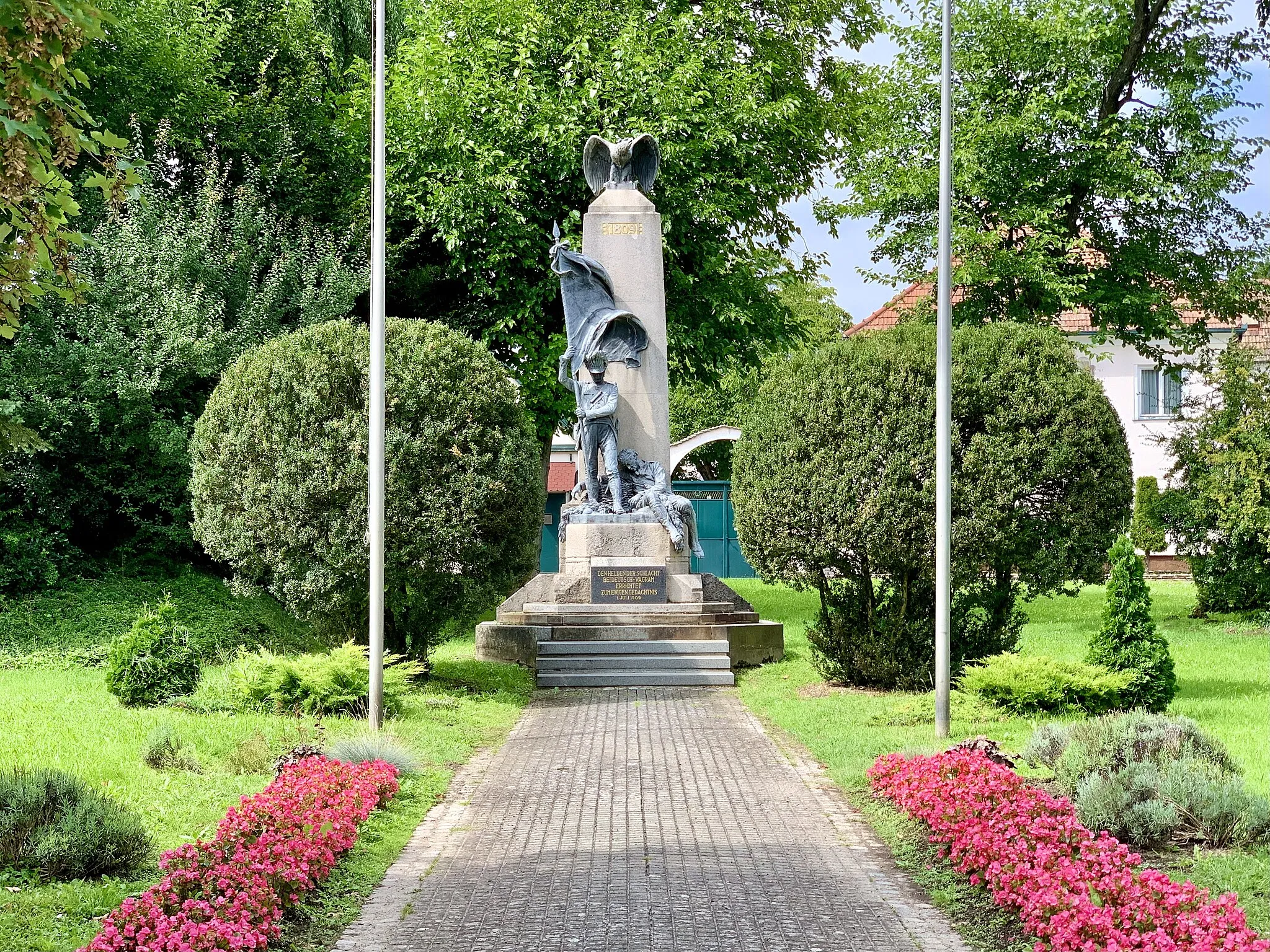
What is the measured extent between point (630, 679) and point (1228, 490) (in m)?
11.1

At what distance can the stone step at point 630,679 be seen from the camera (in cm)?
1561

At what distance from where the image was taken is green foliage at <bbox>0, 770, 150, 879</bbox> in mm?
7090

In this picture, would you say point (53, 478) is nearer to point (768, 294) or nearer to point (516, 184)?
point (516, 184)

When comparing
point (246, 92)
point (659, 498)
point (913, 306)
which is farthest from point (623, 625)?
point (913, 306)

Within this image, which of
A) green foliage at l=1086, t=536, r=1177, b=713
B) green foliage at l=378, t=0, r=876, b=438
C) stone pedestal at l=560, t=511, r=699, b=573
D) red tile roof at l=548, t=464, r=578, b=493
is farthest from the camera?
red tile roof at l=548, t=464, r=578, b=493

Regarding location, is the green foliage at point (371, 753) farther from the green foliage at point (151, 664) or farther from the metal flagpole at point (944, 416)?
the metal flagpole at point (944, 416)

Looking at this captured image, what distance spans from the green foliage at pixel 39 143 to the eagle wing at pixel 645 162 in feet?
47.1

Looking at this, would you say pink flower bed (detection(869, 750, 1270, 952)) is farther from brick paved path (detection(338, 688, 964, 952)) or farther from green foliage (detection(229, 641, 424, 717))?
green foliage (detection(229, 641, 424, 717))

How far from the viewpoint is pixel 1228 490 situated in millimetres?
20938

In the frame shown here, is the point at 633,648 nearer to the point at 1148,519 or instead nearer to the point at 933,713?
the point at 933,713

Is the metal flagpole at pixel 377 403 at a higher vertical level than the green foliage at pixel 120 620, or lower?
higher

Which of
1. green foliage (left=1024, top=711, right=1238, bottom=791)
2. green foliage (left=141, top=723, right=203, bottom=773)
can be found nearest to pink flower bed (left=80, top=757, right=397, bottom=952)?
green foliage (left=141, top=723, right=203, bottom=773)

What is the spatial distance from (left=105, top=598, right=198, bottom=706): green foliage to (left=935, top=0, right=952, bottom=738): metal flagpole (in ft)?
25.4

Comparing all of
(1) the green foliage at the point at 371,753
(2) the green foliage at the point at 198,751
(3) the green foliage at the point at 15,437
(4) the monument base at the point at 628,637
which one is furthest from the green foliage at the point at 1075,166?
(3) the green foliage at the point at 15,437
